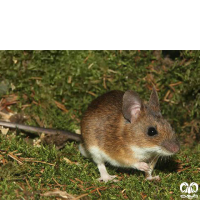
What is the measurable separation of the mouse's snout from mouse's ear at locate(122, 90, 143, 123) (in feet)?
1.74

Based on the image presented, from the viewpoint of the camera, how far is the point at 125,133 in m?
4.44

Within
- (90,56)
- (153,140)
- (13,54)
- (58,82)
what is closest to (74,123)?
(58,82)

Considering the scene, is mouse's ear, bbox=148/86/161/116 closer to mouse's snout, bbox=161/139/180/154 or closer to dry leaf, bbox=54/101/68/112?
mouse's snout, bbox=161/139/180/154

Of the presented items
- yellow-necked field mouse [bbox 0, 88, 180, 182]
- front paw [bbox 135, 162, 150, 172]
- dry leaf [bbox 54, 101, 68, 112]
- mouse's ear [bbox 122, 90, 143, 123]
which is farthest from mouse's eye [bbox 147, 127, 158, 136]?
dry leaf [bbox 54, 101, 68, 112]

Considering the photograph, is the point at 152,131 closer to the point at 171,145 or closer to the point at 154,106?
the point at 171,145

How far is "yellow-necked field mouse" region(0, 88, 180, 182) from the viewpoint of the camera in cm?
423

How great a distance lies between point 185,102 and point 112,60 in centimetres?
143

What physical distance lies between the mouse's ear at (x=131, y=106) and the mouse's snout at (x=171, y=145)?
531mm

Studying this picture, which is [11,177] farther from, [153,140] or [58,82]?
[58,82]

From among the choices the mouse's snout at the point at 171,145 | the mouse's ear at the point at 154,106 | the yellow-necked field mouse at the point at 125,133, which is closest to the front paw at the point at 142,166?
the yellow-necked field mouse at the point at 125,133

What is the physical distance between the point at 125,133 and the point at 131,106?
376 mm

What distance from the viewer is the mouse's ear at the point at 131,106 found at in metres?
4.26

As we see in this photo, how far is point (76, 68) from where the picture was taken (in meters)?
5.69

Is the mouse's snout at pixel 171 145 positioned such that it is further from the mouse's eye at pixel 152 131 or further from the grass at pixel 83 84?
the grass at pixel 83 84
